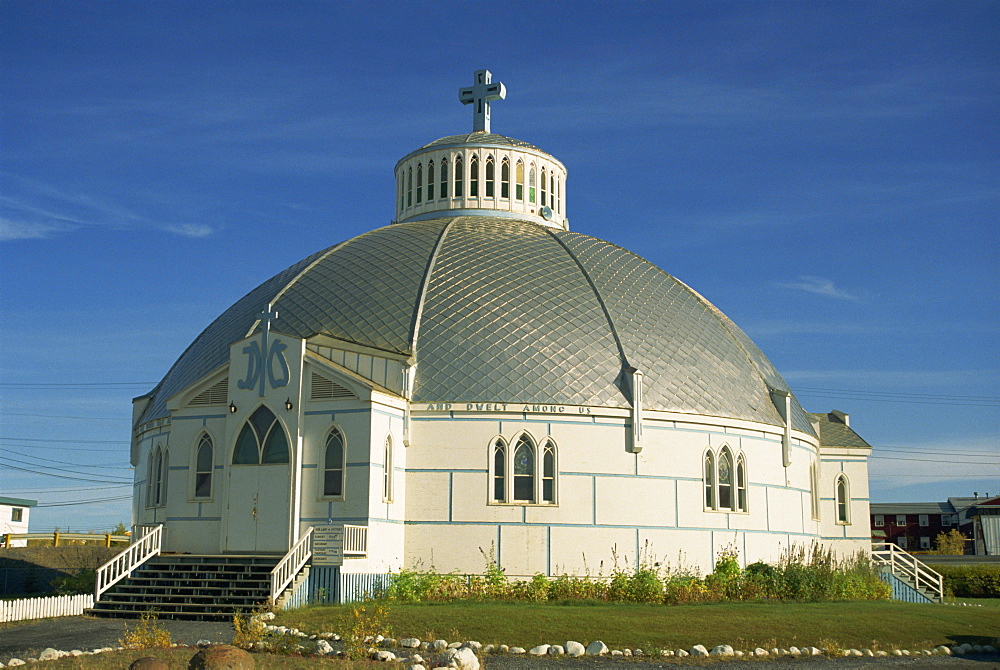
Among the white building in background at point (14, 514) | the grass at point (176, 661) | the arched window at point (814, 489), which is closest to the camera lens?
the grass at point (176, 661)

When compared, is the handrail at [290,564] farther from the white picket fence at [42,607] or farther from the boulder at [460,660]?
the boulder at [460,660]

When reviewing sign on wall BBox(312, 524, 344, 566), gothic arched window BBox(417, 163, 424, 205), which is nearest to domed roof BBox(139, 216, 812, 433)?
gothic arched window BBox(417, 163, 424, 205)

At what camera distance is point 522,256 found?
118 ft

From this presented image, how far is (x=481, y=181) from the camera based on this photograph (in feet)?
135

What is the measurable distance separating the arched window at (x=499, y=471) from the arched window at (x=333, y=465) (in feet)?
13.9

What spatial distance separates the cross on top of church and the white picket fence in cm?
2463

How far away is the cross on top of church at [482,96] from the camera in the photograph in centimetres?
4447

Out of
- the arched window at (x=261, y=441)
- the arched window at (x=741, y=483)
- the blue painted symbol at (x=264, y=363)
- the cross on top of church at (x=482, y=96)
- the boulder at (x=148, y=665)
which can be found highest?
the cross on top of church at (x=482, y=96)

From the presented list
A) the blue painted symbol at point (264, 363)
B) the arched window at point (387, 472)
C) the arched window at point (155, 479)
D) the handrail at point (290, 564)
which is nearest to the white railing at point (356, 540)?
the handrail at point (290, 564)

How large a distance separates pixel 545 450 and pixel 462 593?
4.45 metres

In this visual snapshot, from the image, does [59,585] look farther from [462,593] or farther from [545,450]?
[545,450]

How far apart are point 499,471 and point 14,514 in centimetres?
4387

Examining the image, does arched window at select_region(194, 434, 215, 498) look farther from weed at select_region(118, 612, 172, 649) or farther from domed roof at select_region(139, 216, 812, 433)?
weed at select_region(118, 612, 172, 649)

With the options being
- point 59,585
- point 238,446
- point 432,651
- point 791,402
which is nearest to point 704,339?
point 791,402
